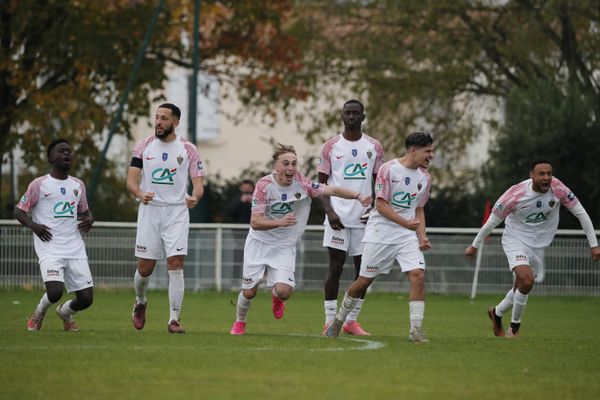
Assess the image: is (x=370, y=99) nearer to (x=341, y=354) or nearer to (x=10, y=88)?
(x=10, y=88)

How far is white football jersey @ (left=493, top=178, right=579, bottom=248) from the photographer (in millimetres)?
15461

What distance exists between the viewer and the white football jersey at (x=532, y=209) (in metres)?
15.5

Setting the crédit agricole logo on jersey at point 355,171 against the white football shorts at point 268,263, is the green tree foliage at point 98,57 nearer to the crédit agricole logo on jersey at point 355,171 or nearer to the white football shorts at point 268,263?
the crédit agricole logo on jersey at point 355,171

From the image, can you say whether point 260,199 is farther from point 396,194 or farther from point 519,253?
point 519,253

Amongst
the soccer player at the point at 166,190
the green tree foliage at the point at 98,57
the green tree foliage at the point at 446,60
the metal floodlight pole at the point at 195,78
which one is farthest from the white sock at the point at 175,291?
the green tree foliage at the point at 446,60

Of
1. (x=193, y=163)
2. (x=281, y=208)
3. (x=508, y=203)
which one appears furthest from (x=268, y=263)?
(x=508, y=203)

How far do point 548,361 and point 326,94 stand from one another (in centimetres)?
2431

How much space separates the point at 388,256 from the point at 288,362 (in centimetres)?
267

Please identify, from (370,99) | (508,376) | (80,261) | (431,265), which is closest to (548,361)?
(508,376)

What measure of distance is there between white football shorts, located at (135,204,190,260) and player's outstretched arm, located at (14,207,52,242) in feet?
3.35

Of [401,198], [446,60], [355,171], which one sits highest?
[446,60]

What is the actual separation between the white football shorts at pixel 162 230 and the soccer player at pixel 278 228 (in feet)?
2.37

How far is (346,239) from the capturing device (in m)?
15.4

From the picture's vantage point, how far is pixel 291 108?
36344 mm
